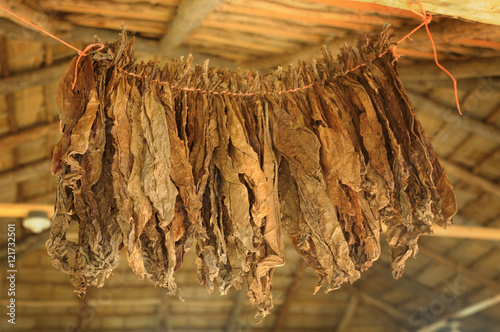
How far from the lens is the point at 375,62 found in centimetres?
151

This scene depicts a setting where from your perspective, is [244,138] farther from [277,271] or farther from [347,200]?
[277,271]

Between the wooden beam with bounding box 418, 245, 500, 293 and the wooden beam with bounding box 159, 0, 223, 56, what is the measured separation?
397cm

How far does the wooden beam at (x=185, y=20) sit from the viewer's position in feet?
7.48

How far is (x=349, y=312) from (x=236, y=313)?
158cm

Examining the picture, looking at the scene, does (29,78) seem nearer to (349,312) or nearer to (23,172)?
(23,172)

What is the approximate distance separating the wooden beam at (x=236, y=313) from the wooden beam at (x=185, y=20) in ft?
14.1

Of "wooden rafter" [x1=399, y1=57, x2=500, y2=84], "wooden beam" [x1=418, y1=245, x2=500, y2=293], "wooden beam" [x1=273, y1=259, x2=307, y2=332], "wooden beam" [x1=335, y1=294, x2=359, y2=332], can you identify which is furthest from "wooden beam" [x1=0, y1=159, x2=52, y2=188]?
"wooden beam" [x1=335, y1=294, x2=359, y2=332]

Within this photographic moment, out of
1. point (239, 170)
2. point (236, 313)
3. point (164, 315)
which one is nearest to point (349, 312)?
point (236, 313)

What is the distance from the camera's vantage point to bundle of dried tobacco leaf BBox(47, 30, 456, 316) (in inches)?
48.4

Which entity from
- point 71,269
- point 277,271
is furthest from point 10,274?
point 71,269

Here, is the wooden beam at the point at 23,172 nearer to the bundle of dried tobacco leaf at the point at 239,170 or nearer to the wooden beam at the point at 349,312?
the bundle of dried tobacco leaf at the point at 239,170

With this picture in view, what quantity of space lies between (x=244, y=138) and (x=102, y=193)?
1.26 feet

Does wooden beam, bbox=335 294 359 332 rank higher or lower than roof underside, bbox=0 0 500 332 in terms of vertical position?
lower

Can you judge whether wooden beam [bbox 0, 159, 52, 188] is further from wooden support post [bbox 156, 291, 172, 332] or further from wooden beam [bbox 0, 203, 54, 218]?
wooden support post [bbox 156, 291, 172, 332]
